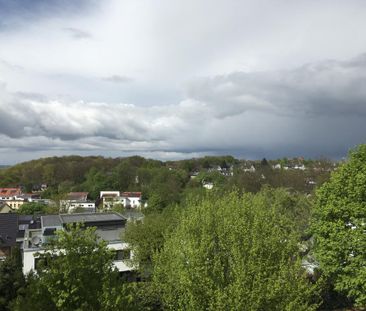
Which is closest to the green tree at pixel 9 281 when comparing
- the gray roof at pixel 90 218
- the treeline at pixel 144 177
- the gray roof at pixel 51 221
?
the gray roof at pixel 51 221

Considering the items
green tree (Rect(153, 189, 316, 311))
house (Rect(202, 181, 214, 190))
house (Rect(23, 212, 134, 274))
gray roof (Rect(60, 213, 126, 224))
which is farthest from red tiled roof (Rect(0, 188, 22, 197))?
green tree (Rect(153, 189, 316, 311))

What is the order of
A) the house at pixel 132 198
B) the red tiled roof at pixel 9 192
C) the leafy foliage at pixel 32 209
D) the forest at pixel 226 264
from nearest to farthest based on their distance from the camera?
the forest at pixel 226 264
the leafy foliage at pixel 32 209
the house at pixel 132 198
the red tiled roof at pixel 9 192

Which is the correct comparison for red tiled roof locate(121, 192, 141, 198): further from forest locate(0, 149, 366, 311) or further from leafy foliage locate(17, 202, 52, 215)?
forest locate(0, 149, 366, 311)

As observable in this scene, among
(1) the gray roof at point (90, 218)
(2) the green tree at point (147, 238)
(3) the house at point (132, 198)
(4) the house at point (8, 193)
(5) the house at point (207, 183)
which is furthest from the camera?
(4) the house at point (8, 193)

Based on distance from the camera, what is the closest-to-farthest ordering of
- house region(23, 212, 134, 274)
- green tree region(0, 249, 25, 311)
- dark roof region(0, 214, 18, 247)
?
green tree region(0, 249, 25, 311) → house region(23, 212, 134, 274) → dark roof region(0, 214, 18, 247)

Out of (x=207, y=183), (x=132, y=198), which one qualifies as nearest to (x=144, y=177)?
(x=132, y=198)

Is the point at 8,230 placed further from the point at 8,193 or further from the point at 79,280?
the point at 8,193

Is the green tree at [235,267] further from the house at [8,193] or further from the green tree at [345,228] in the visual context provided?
the house at [8,193]
